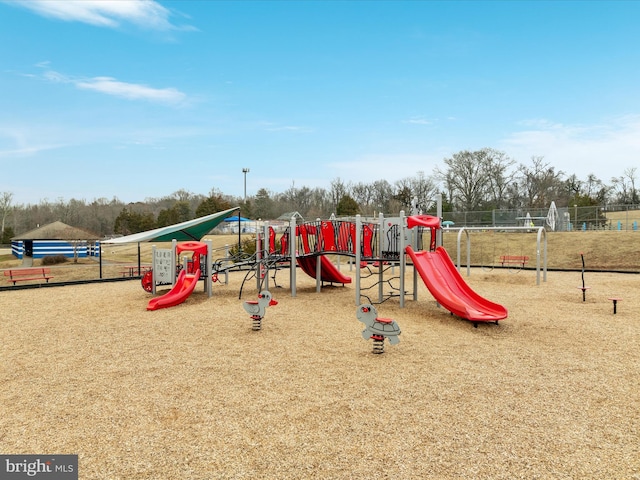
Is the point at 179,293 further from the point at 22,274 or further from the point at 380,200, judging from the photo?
the point at 380,200

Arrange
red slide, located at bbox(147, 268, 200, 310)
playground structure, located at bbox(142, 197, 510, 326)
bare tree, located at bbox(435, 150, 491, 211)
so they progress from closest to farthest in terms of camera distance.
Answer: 1. playground structure, located at bbox(142, 197, 510, 326)
2. red slide, located at bbox(147, 268, 200, 310)
3. bare tree, located at bbox(435, 150, 491, 211)

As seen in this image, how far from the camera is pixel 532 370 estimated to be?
19.6 feet

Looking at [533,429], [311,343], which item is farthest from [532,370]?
[311,343]

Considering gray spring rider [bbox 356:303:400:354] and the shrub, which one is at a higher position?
gray spring rider [bbox 356:303:400:354]

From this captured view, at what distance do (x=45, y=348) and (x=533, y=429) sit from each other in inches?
286

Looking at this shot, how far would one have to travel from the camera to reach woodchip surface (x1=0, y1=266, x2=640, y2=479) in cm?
371

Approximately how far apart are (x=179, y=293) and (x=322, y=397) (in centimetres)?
715

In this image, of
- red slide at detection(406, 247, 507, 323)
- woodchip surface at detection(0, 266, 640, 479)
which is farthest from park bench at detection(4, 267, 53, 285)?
red slide at detection(406, 247, 507, 323)

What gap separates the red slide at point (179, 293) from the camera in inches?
421

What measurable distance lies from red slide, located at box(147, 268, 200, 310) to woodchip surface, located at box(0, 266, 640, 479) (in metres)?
1.04

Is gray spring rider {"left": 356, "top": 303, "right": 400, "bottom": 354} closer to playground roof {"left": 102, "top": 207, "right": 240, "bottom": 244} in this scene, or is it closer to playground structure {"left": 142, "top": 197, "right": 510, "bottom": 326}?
playground structure {"left": 142, "top": 197, "right": 510, "bottom": 326}

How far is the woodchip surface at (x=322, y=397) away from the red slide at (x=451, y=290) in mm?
312

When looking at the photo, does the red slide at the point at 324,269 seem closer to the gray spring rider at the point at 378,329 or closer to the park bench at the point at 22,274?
the gray spring rider at the point at 378,329

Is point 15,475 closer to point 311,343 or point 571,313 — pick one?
point 311,343
